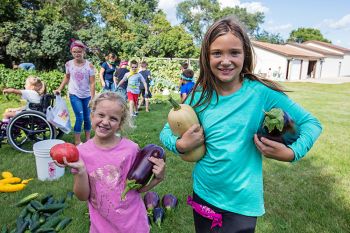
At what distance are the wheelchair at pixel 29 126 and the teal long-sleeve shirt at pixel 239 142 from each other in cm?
467

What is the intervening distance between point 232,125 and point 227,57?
383 mm

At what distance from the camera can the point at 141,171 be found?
1.86 m

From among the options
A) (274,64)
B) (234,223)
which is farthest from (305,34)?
(234,223)

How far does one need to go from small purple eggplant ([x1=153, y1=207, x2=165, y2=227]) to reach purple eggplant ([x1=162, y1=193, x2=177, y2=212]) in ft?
0.38

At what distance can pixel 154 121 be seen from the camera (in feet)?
28.8

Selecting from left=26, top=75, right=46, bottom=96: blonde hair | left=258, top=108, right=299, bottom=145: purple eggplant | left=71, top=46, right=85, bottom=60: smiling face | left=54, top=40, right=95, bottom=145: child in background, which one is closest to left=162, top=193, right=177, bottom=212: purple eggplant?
left=258, top=108, right=299, bottom=145: purple eggplant

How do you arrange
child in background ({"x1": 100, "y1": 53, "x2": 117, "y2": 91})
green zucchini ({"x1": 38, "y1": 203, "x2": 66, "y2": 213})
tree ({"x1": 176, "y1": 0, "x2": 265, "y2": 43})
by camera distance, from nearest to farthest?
green zucchini ({"x1": 38, "y1": 203, "x2": 66, "y2": 213}) → child in background ({"x1": 100, "y1": 53, "x2": 117, "y2": 91}) → tree ({"x1": 176, "y1": 0, "x2": 265, "y2": 43})

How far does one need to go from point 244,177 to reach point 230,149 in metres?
0.18

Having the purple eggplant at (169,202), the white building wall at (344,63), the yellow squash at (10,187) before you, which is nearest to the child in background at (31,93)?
the yellow squash at (10,187)

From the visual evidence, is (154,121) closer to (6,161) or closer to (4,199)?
(6,161)

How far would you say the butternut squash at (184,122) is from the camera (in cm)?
168

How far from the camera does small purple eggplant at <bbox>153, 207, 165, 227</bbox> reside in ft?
10.8

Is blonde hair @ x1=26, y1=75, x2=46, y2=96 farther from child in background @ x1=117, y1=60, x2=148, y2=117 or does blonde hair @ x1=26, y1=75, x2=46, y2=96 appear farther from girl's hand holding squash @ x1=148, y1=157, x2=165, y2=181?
girl's hand holding squash @ x1=148, y1=157, x2=165, y2=181

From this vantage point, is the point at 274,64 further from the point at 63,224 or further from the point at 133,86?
the point at 63,224
